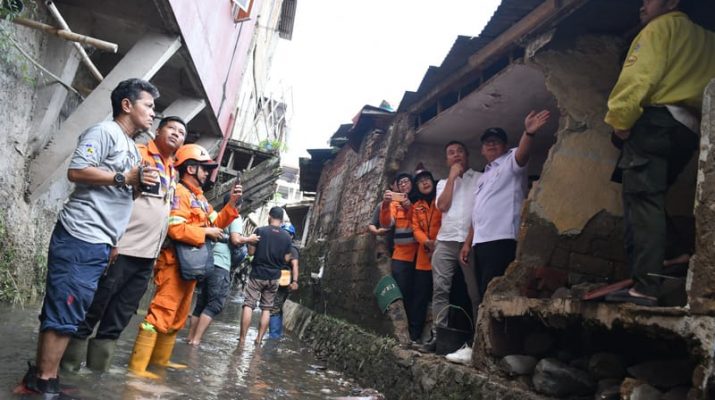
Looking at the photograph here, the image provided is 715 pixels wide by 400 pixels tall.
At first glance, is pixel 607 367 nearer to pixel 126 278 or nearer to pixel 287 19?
pixel 126 278

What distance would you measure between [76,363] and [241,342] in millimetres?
3162

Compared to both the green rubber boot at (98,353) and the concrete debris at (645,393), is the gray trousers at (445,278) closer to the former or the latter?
the concrete debris at (645,393)

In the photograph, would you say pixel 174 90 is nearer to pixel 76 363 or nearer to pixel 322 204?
pixel 322 204

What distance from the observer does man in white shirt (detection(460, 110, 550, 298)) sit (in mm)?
3988

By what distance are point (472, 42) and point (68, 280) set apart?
3923 mm

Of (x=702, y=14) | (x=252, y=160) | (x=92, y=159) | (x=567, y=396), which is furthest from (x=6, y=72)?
(x=252, y=160)

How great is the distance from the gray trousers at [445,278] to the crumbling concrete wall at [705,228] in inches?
90.6

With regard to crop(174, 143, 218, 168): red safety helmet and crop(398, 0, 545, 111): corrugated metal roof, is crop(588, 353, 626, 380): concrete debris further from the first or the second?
crop(174, 143, 218, 168): red safety helmet

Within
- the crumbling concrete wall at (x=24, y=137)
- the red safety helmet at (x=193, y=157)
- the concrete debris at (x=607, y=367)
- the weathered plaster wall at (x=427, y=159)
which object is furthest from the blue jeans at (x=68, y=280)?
the weathered plaster wall at (x=427, y=159)

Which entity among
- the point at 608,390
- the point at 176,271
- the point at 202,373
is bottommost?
the point at 202,373

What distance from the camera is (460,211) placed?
4.75 metres

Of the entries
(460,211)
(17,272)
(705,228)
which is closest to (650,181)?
(705,228)

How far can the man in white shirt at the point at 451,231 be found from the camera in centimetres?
451

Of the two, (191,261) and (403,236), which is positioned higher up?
(403,236)
